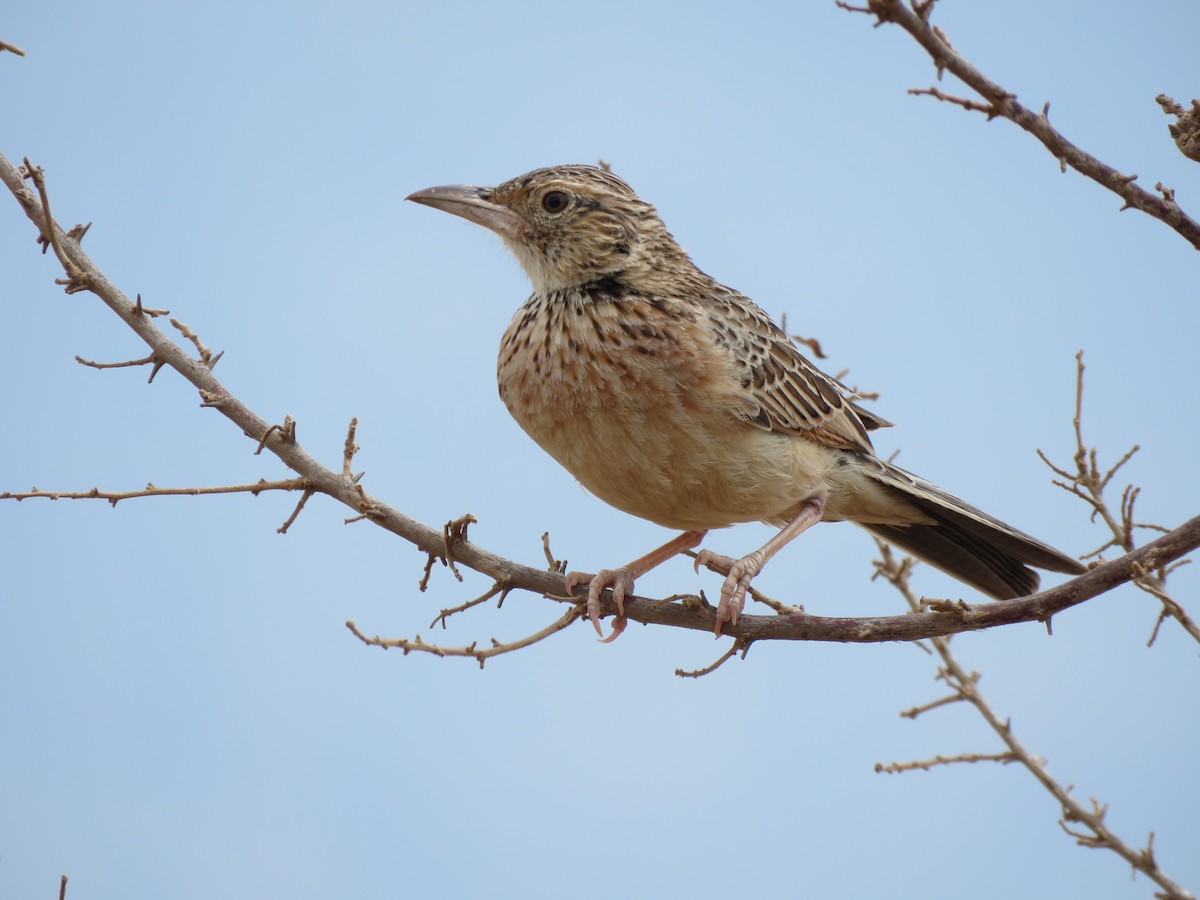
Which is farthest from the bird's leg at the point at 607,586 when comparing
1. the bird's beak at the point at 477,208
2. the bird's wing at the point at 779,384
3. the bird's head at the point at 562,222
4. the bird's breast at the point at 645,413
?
the bird's beak at the point at 477,208

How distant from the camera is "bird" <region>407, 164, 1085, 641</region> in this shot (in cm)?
420

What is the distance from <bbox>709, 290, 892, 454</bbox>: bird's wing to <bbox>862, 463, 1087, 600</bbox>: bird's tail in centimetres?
27

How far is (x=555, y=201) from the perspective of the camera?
4.78 meters

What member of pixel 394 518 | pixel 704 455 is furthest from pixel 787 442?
pixel 394 518

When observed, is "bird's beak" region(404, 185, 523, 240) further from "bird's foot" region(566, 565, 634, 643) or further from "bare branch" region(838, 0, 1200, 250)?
"bare branch" region(838, 0, 1200, 250)

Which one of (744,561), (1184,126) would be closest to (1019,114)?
(1184,126)

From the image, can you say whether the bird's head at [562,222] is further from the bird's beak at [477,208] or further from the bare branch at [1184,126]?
the bare branch at [1184,126]

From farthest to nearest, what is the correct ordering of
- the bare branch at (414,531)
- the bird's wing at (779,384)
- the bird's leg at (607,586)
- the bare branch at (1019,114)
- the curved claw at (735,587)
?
the bird's wing at (779,384) < the bird's leg at (607,586) < the curved claw at (735,587) < the bare branch at (414,531) < the bare branch at (1019,114)

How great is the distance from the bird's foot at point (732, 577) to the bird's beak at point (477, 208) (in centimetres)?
155

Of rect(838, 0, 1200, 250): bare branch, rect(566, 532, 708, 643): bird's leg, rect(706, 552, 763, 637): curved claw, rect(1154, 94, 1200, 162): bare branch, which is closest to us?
rect(838, 0, 1200, 250): bare branch

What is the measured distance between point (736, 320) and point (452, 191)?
124 centimetres

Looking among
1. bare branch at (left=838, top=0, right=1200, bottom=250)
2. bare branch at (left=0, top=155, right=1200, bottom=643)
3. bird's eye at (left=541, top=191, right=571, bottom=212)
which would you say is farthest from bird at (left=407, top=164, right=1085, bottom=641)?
bare branch at (left=838, top=0, right=1200, bottom=250)

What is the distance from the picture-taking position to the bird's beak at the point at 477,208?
15.6ft

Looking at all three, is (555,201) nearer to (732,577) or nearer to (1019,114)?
(732,577)
